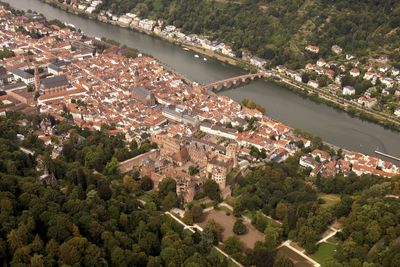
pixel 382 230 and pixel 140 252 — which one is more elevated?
pixel 382 230

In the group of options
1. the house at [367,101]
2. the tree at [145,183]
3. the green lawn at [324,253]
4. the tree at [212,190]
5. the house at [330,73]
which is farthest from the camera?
the house at [330,73]

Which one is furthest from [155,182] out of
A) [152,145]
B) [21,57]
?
[21,57]

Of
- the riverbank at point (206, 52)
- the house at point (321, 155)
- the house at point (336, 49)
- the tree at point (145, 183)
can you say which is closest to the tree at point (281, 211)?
the tree at point (145, 183)

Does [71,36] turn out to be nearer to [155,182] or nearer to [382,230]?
[155,182]

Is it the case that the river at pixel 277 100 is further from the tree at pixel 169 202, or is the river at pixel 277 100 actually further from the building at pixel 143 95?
the tree at pixel 169 202

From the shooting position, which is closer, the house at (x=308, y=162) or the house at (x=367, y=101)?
the house at (x=308, y=162)

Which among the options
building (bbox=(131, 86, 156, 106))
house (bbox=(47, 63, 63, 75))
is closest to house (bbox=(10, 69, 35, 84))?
house (bbox=(47, 63, 63, 75))

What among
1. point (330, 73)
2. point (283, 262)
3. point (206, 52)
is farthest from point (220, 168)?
point (206, 52)

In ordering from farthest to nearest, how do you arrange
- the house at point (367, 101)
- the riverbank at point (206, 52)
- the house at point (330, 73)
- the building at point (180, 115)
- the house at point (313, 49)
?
the house at point (313, 49) → the riverbank at point (206, 52) → the house at point (330, 73) → the house at point (367, 101) → the building at point (180, 115)
